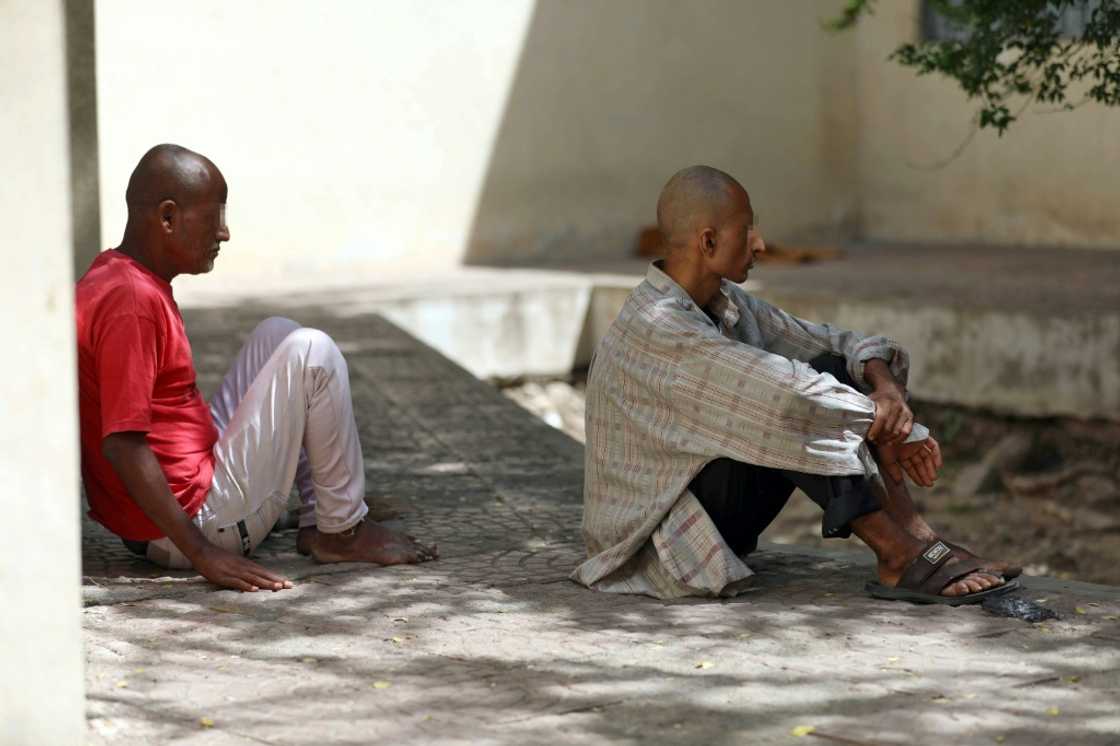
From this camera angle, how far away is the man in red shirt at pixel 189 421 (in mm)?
4258

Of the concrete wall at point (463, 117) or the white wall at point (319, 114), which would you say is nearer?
the white wall at point (319, 114)

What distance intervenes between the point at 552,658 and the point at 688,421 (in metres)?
0.75

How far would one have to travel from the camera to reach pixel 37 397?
2979 millimetres

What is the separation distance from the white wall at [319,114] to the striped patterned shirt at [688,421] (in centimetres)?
606

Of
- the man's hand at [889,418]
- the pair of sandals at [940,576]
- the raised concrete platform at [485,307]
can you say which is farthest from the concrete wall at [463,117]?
the pair of sandals at [940,576]

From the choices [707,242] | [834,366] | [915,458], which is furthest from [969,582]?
[707,242]

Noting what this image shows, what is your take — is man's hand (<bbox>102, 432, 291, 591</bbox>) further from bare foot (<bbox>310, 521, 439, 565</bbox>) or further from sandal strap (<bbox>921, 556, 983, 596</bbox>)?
sandal strap (<bbox>921, 556, 983, 596</bbox>)

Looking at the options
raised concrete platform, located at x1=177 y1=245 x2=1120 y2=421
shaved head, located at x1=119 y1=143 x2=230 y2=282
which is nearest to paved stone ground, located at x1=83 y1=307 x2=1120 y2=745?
shaved head, located at x1=119 y1=143 x2=230 y2=282

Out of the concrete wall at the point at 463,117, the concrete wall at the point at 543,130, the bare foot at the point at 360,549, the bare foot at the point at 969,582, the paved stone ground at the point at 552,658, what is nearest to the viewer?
the paved stone ground at the point at 552,658

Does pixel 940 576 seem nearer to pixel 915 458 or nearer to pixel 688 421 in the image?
pixel 915 458

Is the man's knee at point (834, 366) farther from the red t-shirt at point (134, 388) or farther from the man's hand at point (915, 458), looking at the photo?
the red t-shirt at point (134, 388)

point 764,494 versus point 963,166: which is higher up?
point 963,166

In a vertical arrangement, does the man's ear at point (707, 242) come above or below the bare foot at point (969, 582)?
above

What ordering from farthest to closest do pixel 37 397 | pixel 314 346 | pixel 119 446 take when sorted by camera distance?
pixel 314 346
pixel 119 446
pixel 37 397
